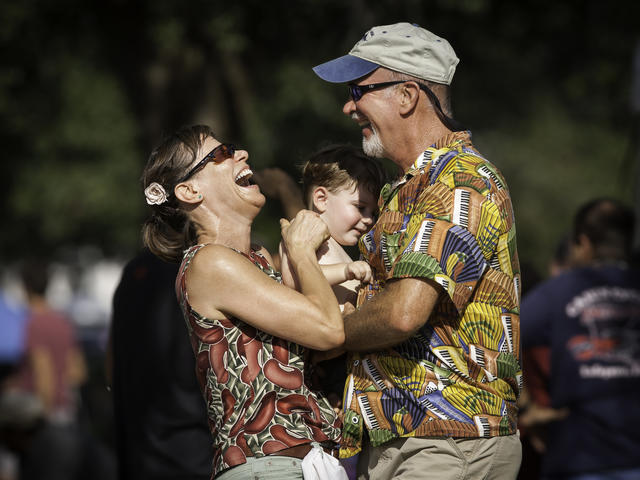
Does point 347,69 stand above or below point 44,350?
above

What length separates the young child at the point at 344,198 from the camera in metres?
3.48

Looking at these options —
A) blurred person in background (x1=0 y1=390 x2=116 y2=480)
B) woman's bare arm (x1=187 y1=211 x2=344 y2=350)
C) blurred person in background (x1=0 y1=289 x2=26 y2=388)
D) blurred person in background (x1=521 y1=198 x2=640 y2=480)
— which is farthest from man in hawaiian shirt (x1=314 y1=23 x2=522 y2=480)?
blurred person in background (x1=0 y1=289 x2=26 y2=388)

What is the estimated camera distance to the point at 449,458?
2.95 meters

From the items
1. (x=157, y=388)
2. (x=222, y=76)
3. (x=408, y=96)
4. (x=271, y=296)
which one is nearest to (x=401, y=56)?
(x=408, y=96)

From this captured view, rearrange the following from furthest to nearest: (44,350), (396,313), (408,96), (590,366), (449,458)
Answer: (44,350)
(590,366)
(408,96)
(449,458)
(396,313)

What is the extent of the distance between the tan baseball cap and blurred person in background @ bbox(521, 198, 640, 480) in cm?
210

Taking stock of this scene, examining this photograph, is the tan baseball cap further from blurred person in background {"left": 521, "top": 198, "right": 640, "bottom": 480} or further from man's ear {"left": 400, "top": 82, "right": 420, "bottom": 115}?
blurred person in background {"left": 521, "top": 198, "right": 640, "bottom": 480}

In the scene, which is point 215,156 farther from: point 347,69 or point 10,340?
point 10,340

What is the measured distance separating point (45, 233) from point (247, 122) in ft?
33.7

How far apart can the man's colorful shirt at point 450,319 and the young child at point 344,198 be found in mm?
377

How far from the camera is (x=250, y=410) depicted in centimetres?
298

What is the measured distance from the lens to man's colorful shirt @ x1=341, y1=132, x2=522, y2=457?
9.53 ft

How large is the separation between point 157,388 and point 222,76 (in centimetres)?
713

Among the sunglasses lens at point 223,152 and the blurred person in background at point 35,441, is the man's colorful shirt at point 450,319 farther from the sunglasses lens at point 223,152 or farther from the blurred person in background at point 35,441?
the blurred person in background at point 35,441
